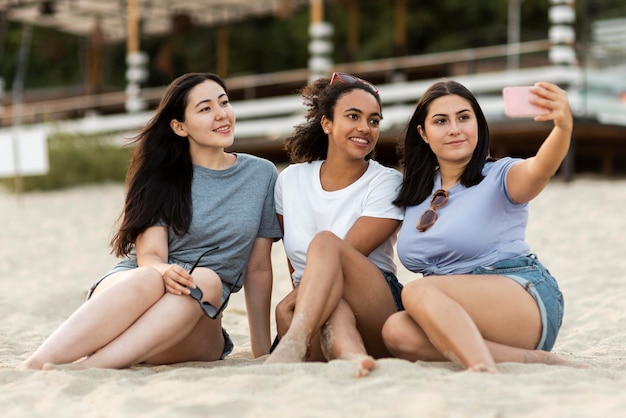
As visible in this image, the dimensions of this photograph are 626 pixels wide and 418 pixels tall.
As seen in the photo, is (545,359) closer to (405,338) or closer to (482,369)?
(482,369)

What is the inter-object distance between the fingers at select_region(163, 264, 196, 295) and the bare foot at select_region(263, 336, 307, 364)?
1.31 feet

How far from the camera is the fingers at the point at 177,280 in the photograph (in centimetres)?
325

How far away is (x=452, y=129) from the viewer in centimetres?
328

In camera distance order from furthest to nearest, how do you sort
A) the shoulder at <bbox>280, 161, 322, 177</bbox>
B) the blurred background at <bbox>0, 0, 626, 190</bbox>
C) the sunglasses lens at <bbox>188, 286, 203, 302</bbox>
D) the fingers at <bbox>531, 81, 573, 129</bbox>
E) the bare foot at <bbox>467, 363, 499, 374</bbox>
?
1. the blurred background at <bbox>0, 0, 626, 190</bbox>
2. the shoulder at <bbox>280, 161, 322, 177</bbox>
3. the sunglasses lens at <bbox>188, 286, 203, 302</bbox>
4. the fingers at <bbox>531, 81, 573, 129</bbox>
5. the bare foot at <bbox>467, 363, 499, 374</bbox>

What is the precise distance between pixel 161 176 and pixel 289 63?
1911 cm

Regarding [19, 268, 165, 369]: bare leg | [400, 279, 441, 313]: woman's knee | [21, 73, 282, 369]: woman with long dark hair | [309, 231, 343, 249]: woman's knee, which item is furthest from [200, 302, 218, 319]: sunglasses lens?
[400, 279, 441, 313]: woman's knee

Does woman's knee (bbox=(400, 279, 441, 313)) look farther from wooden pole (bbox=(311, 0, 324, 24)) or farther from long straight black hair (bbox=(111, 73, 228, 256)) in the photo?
wooden pole (bbox=(311, 0, 324, 24))

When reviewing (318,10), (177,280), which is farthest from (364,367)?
(318,10)

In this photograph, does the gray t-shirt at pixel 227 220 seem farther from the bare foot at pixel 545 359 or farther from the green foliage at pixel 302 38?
the green foliage at pixel 302 38

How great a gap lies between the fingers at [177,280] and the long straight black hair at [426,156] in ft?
2.66

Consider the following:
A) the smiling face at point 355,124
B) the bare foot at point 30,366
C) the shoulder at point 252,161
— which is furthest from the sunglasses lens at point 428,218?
the bare foot at point 30,366

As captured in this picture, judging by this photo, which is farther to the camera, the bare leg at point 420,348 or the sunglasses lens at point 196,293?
the sunglasses lens at point 196,293

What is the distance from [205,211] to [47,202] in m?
8.68

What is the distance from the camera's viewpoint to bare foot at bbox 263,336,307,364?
307 centimetres
